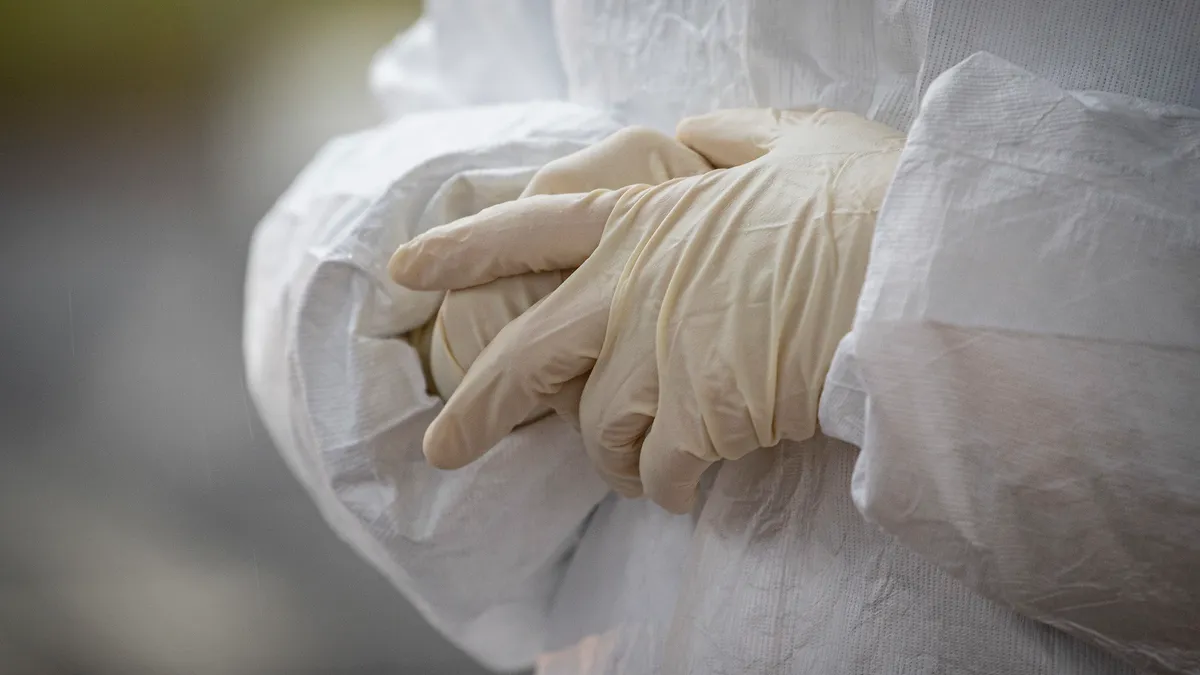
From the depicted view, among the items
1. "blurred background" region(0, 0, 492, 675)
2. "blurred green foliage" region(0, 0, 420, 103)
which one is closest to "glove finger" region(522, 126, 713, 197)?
"blurred background" region(0, 0, 492, 675)

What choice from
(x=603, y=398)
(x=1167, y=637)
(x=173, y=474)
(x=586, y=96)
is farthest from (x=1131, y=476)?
(x=173, y=474)

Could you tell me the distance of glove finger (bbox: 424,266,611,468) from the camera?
500 millimetres

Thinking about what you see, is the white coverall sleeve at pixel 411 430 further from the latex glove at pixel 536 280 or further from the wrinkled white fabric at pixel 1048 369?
the wrinkled white fabric at pixel 1048 369

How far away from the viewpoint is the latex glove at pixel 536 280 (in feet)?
1.78

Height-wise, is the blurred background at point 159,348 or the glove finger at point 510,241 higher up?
the glove finger at point 510,241

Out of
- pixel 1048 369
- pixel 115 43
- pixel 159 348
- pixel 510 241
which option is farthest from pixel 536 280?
pixel 115 43

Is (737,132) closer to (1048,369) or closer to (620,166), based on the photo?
(620,166)

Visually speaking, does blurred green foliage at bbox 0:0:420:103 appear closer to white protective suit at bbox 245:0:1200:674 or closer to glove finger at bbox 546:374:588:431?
white protective suit at bbox 245:0:1200:674

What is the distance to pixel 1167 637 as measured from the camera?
38 centimetres

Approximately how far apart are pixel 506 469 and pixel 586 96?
33 centimetres

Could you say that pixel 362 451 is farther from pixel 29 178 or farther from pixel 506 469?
pixel 29 178

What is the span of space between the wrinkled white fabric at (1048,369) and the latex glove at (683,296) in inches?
2.1

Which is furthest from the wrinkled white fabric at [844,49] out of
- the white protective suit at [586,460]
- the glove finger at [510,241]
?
the glove finger at [510,241]

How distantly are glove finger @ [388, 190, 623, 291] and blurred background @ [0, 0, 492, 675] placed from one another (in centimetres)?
45
